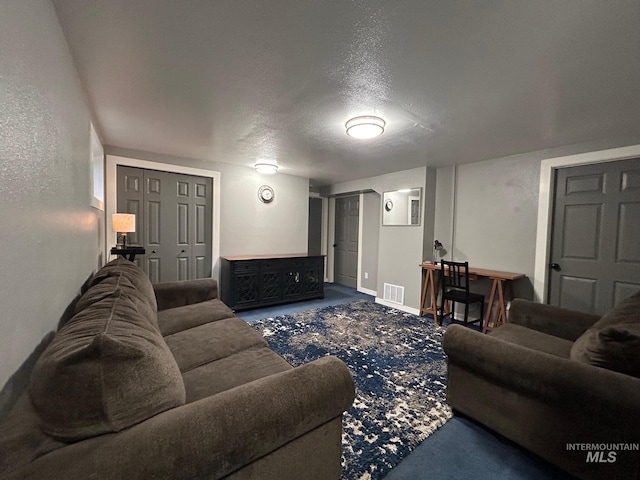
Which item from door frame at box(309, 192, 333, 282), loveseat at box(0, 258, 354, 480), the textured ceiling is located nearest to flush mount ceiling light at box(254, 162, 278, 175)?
the textured ceiling

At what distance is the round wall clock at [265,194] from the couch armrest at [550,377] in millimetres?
3658

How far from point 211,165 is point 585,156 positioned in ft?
15.1

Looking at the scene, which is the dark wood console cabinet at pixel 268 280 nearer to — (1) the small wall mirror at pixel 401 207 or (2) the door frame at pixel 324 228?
(1) the small wall mirror at pixel 401 207

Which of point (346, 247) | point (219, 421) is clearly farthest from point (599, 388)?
point (346, 247)

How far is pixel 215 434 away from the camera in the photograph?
2.63 ft

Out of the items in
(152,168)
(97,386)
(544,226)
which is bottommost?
(97,386)

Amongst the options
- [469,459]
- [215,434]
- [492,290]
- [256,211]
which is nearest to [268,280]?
[256,211]

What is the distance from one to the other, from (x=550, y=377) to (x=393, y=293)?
315 centimetres

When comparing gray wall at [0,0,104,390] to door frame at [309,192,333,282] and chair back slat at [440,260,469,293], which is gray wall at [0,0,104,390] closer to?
chair back slat at [440,260,469,293]

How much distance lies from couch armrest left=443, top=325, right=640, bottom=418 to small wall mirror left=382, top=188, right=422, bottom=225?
8.87 feet

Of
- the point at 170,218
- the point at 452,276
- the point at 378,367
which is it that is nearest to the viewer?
the point at 378,367

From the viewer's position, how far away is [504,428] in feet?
5.06

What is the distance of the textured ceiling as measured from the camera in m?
1.23

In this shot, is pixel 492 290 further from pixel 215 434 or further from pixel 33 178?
pixel 33 178
